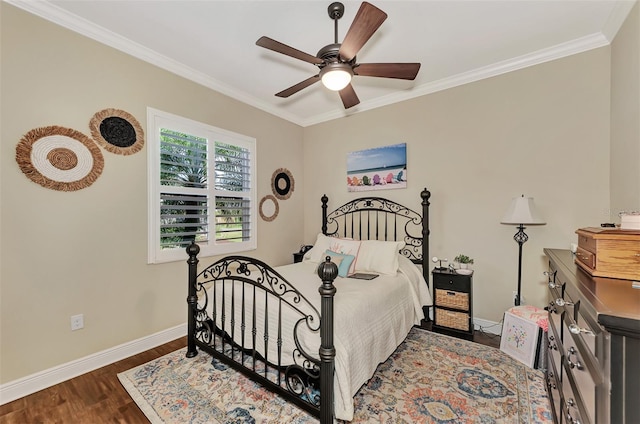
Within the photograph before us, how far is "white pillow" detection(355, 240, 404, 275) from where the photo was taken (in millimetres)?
2896

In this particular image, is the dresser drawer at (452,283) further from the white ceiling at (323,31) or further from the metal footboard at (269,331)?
the white ceiling at (323,31)

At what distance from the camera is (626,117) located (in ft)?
7.10

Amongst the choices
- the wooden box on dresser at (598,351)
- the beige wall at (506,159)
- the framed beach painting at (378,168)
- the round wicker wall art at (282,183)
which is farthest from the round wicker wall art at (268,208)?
the wooden box on dresser at (598,351)

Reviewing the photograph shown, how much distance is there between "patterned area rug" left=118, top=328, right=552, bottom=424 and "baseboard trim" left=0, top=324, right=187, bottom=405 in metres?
0.34

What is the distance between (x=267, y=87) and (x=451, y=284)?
3.25 m

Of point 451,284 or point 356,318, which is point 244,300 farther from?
point 451,284

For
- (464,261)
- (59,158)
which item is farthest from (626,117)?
(59,158)

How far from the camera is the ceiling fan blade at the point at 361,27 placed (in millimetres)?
1593

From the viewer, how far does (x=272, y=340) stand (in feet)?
6.62

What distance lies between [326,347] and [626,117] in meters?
2.92

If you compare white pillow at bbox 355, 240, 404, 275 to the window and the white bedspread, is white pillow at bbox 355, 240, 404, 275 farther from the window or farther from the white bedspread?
the window

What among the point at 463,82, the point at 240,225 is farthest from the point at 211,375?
the point at 463,82

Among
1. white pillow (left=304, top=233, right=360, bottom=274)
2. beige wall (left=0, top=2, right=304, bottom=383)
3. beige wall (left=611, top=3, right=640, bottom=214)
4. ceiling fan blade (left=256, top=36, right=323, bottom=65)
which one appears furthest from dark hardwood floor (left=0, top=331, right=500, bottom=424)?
beige wall (left=611, top=3, right=640, bottom=214)

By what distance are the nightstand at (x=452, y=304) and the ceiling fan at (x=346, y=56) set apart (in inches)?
82.9
